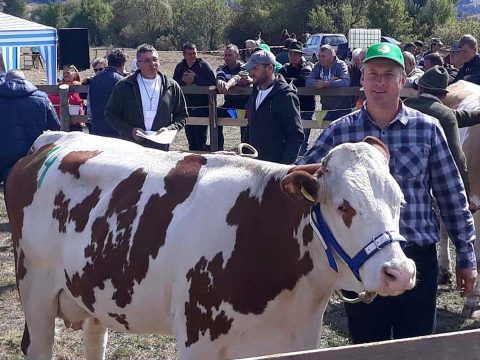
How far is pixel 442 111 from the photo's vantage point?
467 cm

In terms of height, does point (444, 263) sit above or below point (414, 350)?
below

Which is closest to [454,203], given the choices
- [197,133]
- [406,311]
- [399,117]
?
[399,117]

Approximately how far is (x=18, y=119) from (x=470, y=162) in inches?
168

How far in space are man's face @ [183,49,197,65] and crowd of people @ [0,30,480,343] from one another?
0.02 m

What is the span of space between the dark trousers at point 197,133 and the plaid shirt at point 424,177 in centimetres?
837

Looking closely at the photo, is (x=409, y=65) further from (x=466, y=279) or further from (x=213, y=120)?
(x=466, y=279)

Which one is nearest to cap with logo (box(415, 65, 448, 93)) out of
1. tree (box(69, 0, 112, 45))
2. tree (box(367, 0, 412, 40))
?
tree (box(367, 0, 412, 40))

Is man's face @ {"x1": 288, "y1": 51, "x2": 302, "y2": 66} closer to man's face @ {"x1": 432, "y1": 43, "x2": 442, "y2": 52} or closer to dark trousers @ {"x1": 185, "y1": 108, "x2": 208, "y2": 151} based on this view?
dark trousers @ {"x1": 185, "y1": 108, "x2": 208, "y2": 151}

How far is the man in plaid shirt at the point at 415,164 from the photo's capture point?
3475 mm

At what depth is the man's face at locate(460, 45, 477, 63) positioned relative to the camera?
9.55 m

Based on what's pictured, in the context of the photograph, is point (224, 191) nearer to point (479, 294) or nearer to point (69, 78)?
point (479, 294)

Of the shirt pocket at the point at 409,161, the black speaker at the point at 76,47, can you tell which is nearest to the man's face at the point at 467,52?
the shirt pocket at the point at 409,161

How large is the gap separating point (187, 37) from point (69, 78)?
1590 inches

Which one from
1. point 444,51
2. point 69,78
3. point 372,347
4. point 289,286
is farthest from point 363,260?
point 444,51
